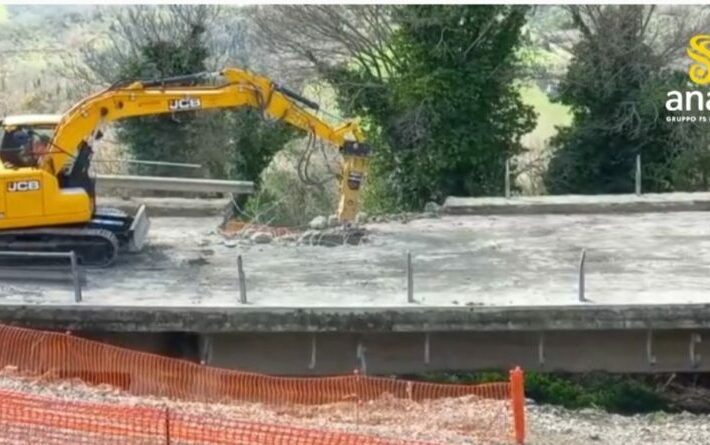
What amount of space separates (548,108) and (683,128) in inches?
147

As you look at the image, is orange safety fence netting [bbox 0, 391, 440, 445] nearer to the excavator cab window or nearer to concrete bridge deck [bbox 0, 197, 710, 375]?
concrete bridge deck [bbox 0, 197, 710, 375]

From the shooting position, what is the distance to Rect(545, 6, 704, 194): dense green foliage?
1155 inches

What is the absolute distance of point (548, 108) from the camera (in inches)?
1246

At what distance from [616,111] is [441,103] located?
4063 mm

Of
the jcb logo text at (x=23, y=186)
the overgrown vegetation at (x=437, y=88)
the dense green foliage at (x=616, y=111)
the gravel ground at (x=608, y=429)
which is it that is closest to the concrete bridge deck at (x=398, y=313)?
the jcb logo text at (x=23, y=186)

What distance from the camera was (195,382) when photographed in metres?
15.3

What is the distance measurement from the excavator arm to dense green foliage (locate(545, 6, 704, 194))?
987 centimetres

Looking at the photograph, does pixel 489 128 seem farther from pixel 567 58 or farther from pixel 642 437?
pixel 642 437

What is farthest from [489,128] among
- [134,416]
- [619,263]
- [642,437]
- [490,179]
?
[134,416]

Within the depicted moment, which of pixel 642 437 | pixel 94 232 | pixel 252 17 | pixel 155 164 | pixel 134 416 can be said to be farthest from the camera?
pixel 252 17

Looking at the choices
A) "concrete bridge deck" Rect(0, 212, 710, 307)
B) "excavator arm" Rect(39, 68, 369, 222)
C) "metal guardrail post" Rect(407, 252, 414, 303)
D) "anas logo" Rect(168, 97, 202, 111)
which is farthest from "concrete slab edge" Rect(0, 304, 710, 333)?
"anas logo" Rect(168, 97, 202, 111)

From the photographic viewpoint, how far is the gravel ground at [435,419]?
12859mm

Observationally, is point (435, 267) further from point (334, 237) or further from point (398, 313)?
point (398, 313)

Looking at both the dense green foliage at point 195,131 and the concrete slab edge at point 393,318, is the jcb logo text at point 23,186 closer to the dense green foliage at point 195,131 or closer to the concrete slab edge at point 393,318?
the concrete slab edge at point 393,318
